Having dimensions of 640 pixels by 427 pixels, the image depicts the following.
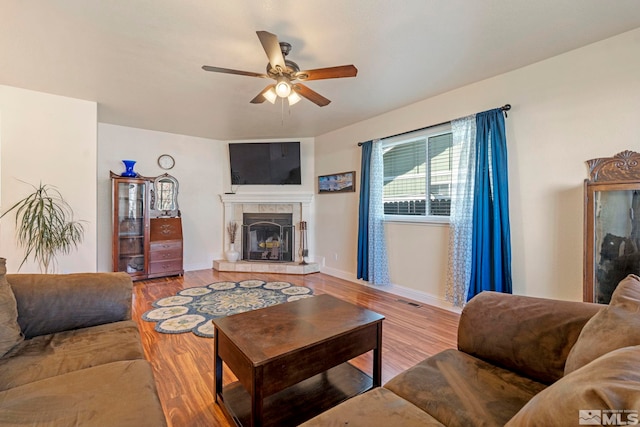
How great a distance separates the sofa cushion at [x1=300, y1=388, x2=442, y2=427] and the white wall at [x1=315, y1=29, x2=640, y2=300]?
2.27 meters

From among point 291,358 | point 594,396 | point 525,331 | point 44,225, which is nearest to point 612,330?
point 525,331

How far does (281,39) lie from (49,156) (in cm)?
313

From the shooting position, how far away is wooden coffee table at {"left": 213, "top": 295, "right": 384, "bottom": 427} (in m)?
1.34

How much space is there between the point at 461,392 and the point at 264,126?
4.35m

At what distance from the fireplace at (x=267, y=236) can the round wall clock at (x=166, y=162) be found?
157cm

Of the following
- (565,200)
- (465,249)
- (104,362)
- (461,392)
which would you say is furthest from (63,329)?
(565,200)

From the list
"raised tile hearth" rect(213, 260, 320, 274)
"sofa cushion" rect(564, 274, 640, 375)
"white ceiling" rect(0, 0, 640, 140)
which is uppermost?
"white ceiling" rect(0, 0, 640, 140)

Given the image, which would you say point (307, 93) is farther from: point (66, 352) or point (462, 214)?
point (66, 352)

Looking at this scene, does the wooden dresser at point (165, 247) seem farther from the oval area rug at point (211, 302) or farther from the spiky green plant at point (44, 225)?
the spiky green plant at point (44, 225)

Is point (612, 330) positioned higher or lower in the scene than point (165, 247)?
higher

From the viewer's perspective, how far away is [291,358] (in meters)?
1.38

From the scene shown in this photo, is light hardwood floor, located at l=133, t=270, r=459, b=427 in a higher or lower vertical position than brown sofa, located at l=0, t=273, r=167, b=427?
lower

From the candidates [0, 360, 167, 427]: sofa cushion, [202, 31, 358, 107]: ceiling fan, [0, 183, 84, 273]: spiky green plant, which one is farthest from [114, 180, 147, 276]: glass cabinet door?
[0, 360, 167, 427]: sofa cushion

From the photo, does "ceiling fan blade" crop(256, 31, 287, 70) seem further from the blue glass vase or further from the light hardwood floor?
the blue glass vase
